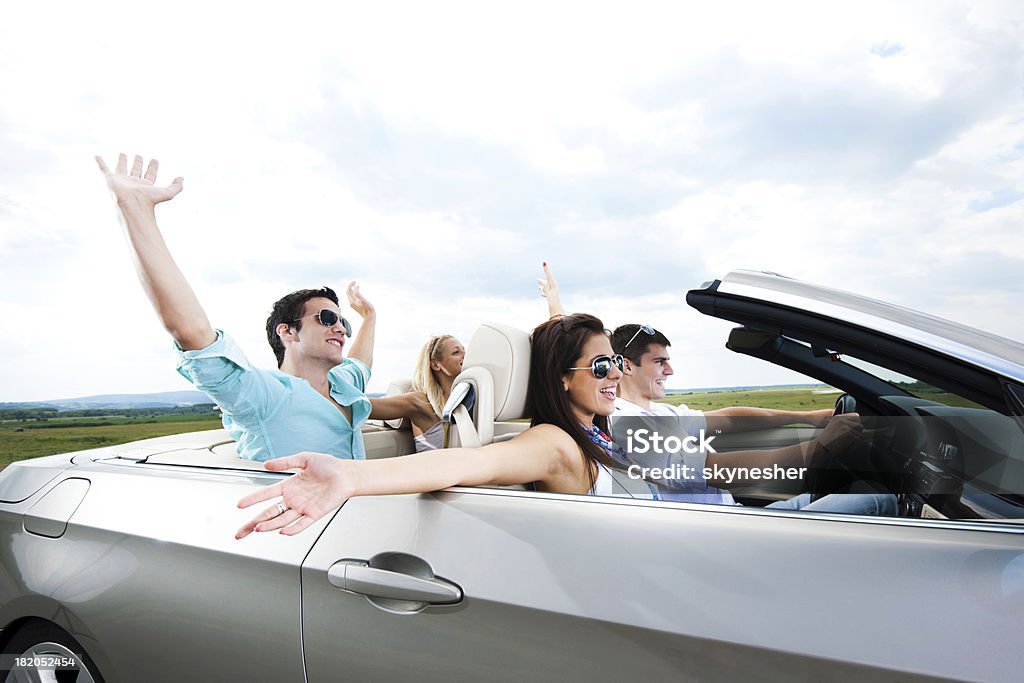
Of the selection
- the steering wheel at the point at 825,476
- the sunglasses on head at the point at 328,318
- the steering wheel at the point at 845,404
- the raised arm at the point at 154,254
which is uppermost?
the raised arm at the point at 154,254

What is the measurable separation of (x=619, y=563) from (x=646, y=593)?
7 cm

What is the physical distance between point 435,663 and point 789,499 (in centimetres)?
74

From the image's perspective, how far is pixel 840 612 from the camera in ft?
3.13

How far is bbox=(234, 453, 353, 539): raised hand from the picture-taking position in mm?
1114

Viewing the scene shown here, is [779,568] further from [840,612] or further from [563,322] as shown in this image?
[563,322]

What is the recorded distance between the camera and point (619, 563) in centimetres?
110

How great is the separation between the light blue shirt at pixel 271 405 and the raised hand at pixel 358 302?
517mm

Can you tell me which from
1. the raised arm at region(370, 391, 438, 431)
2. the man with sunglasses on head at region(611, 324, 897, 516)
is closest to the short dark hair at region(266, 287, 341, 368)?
the raised arm at region(370, 391, 438, 431)

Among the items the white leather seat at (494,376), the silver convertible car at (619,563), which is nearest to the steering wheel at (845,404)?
the silver convertible car at (619,563)

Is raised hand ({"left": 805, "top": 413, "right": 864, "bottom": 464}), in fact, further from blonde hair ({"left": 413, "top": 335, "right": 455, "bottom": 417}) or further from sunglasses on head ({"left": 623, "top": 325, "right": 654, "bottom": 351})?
blonde hair ({"left": 413, "top": 335, "right": 455, "bottom": 417})

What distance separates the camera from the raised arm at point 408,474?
44.5 inches

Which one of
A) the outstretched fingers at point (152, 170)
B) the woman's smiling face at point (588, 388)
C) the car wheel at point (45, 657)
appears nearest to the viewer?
the car wheel at point (45, 657)

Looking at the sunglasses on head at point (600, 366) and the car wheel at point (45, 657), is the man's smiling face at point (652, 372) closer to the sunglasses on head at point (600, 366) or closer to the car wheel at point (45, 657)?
the sunglasses on head at point (600, 366)

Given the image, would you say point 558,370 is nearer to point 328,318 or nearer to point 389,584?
point 389,584
